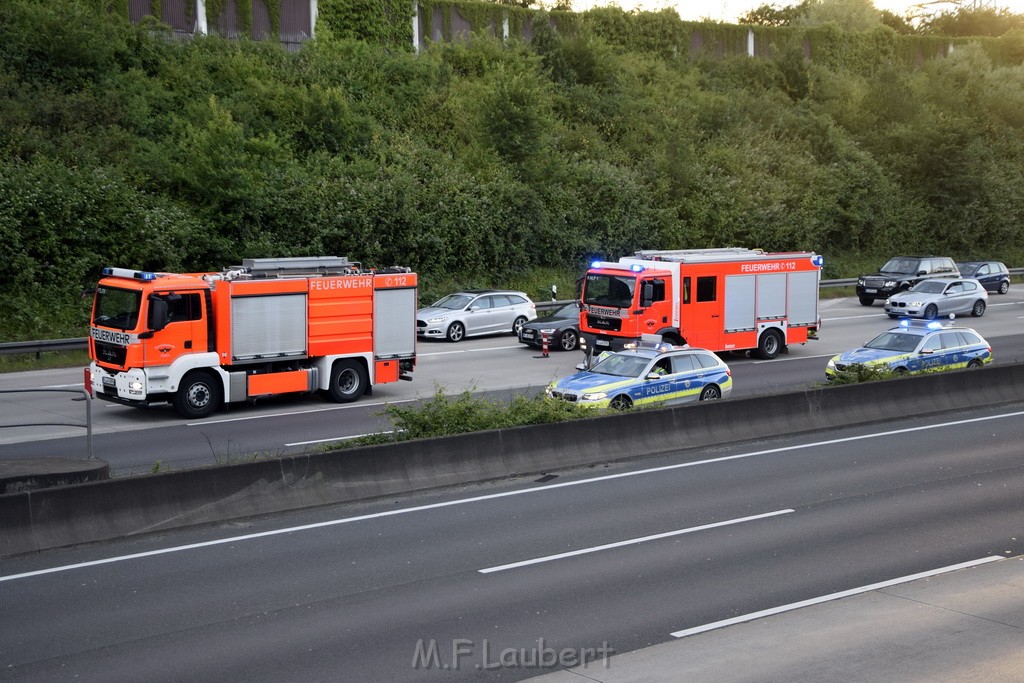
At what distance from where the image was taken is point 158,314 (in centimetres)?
2089

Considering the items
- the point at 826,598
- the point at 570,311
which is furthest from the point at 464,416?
the point at 570,311

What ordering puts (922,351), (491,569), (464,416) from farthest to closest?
(922,351)
(464,416)
(491,569)

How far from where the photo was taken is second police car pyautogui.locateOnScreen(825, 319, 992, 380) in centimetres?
2494

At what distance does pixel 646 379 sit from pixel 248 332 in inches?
306

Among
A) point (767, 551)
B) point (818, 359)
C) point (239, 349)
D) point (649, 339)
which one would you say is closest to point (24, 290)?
point (239, 349)

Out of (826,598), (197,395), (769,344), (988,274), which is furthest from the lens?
(988,274)

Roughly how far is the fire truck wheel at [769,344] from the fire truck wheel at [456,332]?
8750 mm

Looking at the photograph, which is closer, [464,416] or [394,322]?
[464,416]

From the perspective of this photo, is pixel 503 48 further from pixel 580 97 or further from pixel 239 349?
pixel 239 349

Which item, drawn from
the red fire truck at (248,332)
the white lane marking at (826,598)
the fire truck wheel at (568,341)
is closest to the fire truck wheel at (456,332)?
the fire truck wheel at (568,341)

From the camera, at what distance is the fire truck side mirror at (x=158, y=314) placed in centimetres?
2091

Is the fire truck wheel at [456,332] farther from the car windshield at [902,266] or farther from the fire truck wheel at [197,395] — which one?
the car windshield at [902,266]

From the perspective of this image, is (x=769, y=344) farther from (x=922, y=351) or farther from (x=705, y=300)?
(x=922, y=351)

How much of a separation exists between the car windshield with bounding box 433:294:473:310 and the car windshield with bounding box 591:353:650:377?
12.7m
